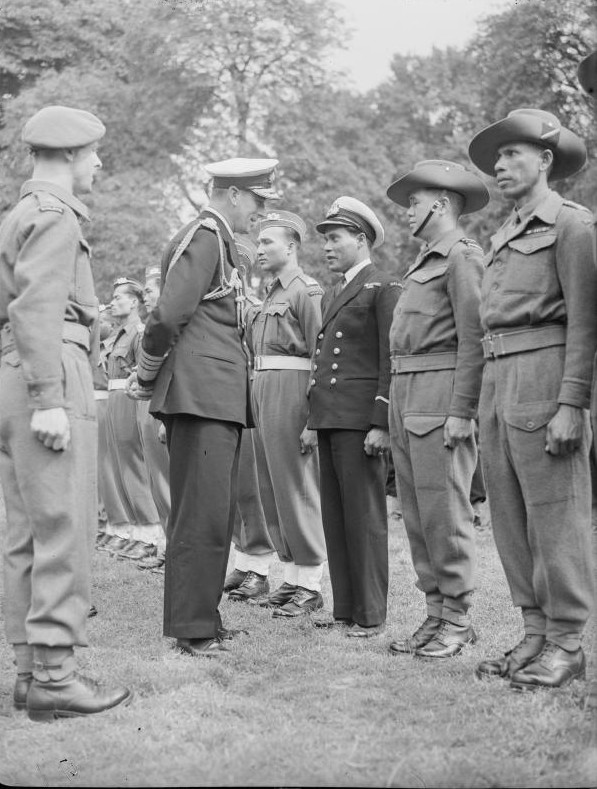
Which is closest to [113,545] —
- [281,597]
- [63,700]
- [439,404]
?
[281,597]

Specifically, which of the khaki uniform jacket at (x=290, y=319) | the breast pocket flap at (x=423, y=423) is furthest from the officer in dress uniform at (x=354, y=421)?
the khaki uniform jacket at (x=290, y=319)

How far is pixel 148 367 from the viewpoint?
573cm

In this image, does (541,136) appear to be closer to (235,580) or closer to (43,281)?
(43,281)

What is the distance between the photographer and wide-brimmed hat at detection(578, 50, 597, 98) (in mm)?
3963

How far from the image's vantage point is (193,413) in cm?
563

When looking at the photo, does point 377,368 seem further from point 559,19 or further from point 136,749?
point 559,19

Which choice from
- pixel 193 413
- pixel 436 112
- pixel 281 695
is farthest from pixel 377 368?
pixel 436 112

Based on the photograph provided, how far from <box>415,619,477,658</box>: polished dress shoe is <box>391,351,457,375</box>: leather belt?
134 cm

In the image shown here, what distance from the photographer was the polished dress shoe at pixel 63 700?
4.45 metres

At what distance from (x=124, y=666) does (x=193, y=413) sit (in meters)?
1.33

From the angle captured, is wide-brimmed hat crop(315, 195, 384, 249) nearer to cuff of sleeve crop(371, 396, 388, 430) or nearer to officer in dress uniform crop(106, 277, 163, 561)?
cuff of sleeve crop(371, 396, 388, 430)

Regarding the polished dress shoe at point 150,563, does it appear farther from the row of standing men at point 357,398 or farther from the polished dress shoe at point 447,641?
the polished dress shoe at point 447,641

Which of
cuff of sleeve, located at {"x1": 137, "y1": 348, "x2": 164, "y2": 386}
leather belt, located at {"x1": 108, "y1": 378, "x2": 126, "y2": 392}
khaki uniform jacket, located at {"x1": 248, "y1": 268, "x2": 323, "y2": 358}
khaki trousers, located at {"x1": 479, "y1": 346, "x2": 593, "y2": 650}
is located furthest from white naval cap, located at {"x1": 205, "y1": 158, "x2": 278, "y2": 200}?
leather belt, located at {"x1": 108, "y1": 378, "x2": 126, "y2": 392}

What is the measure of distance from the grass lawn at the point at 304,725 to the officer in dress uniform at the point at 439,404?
0.32 meters
